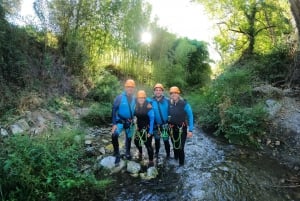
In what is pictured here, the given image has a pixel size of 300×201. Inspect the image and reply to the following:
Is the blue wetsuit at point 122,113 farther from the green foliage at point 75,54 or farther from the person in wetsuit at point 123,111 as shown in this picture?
the green foliage at point 75,54

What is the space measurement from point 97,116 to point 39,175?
510 centimetres

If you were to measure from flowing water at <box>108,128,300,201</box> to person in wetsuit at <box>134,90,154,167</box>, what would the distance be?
2.23 feet

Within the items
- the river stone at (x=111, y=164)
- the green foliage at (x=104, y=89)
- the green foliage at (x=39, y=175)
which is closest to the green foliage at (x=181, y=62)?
the green foliage at (x=104, y=89)

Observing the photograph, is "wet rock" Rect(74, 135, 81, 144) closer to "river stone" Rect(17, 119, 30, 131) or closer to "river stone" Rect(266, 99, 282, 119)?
"river stone" Rect(17, 119, 30, 131)

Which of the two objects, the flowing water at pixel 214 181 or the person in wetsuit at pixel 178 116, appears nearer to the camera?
the flowing water at pixel 214 181

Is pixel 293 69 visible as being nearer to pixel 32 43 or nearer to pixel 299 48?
pixel 299 48

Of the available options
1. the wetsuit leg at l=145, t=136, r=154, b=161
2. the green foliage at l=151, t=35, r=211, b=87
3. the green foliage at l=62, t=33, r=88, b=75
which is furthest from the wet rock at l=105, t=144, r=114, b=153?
the green foliage at l=151, t=35, r=211, b=87

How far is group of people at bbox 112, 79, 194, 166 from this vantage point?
600 centimetres

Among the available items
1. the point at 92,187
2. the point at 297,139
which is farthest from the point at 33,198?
the point at 297,139

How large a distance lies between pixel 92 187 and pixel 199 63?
50.1 ft

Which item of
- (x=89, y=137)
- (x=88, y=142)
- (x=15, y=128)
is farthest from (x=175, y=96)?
(x=15, y=128)

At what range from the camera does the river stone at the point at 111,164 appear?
5.87 m

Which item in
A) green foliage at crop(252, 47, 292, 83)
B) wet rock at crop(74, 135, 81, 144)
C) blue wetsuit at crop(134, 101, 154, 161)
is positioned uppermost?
green foliage at crop(252, 47, 292, 83)

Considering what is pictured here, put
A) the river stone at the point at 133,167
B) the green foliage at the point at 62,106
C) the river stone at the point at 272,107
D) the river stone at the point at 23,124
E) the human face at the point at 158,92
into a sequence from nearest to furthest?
1. the river stone at the point at 133,167
2. the human face at the point at 158,92
3. the river stone at the point at 23,124
4. the river stone at the point at 272,107
5. the green foliage at the point at 62,106
